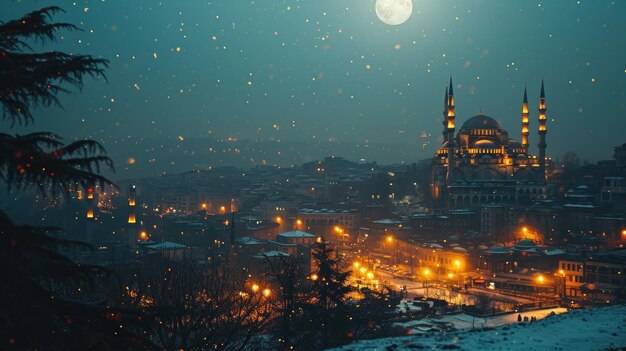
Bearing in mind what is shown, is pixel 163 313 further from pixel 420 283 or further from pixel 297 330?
pixel 420 283

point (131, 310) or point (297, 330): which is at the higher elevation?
point (131, 310)

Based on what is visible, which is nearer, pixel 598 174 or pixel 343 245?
pixel 343 245

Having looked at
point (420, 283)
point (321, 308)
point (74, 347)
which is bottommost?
point (420, 283)

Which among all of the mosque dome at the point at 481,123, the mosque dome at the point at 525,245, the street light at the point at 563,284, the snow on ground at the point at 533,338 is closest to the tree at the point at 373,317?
the snow on ground at the point at 533,338

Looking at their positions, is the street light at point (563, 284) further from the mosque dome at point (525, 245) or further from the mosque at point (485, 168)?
the mosque at point (485, 168)

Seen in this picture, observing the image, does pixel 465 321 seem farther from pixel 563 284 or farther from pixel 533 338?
pixel 533 338

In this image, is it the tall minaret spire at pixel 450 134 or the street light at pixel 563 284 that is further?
the tall minaret spire at pixel 450 134

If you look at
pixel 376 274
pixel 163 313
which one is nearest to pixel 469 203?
pixel 376 274
